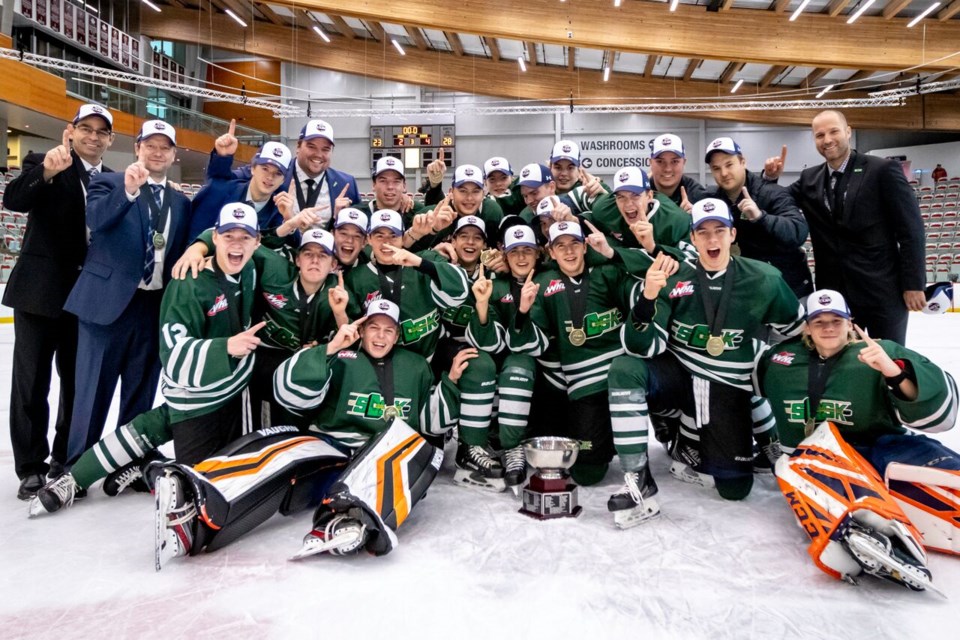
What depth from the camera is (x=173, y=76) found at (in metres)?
21.9

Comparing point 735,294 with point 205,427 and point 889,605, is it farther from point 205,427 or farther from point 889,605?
point 205,427

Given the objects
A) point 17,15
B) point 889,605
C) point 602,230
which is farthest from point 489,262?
point 17,15

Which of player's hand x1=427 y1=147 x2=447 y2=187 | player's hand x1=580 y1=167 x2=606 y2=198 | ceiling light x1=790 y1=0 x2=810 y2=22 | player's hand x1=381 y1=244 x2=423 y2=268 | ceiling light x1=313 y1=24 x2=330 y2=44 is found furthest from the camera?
ceiling light x1=313 y1=24 x2=330 y2=44

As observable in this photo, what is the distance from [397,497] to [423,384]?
0.81m

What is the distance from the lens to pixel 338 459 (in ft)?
Answer: 10.5

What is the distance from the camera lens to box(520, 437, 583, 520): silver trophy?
3068mm

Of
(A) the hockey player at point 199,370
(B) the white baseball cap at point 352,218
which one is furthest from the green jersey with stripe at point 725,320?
(A) the hockey player at point 199,370

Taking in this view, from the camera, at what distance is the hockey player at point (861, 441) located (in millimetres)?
2316

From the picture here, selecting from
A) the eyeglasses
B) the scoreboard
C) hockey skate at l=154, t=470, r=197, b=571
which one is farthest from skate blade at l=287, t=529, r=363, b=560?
the scoreboard

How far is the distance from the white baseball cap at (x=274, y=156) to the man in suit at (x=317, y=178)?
309 millimetres

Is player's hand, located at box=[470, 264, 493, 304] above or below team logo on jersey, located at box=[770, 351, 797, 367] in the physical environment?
above

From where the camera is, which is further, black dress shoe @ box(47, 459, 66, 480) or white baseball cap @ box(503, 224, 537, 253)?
white baseball cap @ box(503, 224, 537, 253)

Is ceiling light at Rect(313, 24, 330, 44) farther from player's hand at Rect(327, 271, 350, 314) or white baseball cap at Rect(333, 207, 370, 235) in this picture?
player's hand at Rect(327, 271, 350, 314)

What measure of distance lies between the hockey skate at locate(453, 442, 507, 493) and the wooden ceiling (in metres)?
10.8
